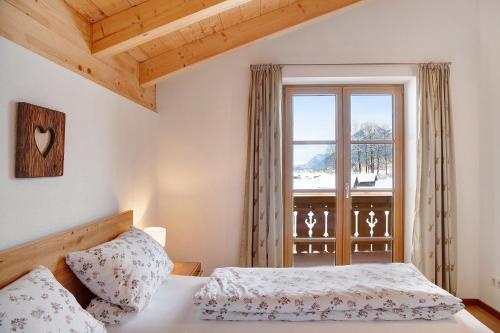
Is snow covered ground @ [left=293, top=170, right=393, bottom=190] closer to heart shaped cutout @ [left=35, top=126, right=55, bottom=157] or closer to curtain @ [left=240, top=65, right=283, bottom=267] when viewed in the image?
curtain @ [left=240, top=65, right=283, bottom=267]

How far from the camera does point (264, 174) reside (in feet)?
10.5

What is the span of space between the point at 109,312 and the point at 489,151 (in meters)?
3.33

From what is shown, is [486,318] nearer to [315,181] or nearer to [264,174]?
[315,181]

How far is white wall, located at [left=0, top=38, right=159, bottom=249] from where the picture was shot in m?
1.33

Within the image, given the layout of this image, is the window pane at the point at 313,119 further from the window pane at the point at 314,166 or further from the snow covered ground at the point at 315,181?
the snow covered ground at the point at 315,181

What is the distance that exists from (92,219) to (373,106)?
110 inches

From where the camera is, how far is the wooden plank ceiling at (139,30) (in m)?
1.57

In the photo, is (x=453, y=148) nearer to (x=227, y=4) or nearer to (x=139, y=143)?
(x=227, y=4)

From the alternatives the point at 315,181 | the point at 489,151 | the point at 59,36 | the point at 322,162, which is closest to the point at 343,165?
the point at 322,162

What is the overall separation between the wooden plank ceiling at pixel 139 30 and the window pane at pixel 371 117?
3.25 ft

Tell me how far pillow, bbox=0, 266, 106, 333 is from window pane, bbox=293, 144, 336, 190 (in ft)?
8.02

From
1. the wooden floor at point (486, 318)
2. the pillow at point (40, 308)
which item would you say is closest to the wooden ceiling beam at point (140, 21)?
the pillow at point (40, 308)

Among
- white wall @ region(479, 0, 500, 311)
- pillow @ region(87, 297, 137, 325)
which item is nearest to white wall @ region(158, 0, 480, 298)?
white wall @ region(479, 0, 500, 311)

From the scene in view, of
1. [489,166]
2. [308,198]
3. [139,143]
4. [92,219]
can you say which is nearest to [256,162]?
[308,198]
